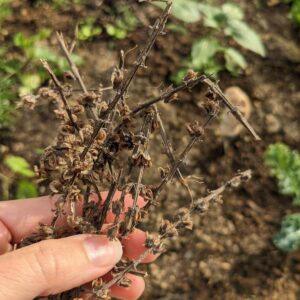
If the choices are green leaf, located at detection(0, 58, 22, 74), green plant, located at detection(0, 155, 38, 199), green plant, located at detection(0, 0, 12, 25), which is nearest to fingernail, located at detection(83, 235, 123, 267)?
green plant, located at detection(0, 155, 38, 199)

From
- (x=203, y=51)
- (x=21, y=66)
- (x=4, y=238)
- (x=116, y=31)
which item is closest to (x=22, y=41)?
(x=21, y=66)

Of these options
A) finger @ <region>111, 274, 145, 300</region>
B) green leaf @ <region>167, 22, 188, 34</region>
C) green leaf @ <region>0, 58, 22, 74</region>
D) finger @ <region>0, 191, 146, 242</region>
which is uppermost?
green leaf @ <region>167, 22, 188, 34</region>

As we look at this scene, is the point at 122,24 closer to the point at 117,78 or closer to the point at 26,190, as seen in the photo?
the point at 26,190

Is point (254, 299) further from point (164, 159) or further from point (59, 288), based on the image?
point (59, 288)

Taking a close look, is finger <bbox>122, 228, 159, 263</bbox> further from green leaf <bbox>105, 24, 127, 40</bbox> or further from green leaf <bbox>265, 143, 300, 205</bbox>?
green leaf <bbox>105, 24, 127, 40</bbox>

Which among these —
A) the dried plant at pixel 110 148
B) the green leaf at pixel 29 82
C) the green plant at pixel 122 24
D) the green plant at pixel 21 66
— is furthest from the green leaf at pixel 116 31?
the dried plant at pixel 110 148

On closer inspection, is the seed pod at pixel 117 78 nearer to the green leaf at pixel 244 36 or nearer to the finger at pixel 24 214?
the finger at pixel 24 214

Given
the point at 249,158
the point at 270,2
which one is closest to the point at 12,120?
the point at 249,158
